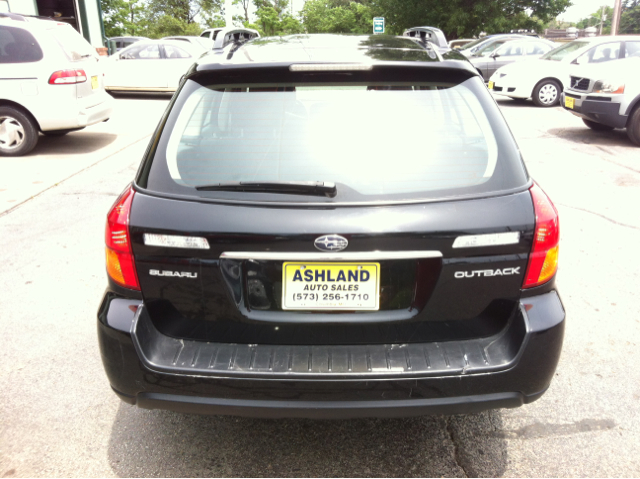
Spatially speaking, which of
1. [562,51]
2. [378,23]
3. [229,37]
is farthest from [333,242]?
[378,23]

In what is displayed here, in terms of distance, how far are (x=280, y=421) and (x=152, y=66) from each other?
48.4 feet

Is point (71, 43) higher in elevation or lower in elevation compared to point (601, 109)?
higher

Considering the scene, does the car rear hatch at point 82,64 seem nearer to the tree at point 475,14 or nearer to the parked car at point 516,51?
the parked car at point 516,51

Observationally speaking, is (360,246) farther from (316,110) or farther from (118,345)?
(118,345)

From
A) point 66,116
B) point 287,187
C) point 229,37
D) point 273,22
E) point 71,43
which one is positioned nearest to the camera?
point 287,187

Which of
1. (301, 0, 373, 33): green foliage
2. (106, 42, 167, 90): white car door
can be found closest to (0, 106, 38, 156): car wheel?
(106, 42, 167, 90): white car door

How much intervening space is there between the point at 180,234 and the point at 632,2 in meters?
89.7

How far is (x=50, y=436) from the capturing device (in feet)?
9.00

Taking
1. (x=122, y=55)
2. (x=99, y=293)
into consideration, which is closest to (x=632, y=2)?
(x=122, y=55)

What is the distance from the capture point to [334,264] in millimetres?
2117

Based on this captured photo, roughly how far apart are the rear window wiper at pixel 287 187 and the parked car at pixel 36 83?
755 cm

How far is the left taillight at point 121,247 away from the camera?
2.23 m

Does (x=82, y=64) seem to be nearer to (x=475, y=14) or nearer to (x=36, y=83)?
(x=36, y=83)

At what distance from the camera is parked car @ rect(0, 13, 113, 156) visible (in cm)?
855
